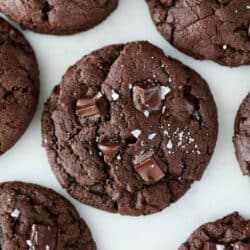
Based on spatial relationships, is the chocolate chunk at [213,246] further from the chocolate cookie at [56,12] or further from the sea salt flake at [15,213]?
the chocolate cookie at [56,12]

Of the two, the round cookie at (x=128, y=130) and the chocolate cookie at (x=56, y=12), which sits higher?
the chocolate cookie at (x=56, y=12)

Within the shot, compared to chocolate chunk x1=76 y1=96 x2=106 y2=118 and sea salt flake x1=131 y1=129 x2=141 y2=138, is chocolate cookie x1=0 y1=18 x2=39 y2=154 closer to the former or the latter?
chocolate chunk x1=76 y1=96 x2=106 y2=118

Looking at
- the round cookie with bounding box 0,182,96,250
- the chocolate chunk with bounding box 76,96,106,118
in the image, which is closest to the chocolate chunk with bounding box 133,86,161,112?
the chocolate chunk with bounding box 76,96,106,118

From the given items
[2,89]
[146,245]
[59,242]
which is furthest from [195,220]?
[2,89]

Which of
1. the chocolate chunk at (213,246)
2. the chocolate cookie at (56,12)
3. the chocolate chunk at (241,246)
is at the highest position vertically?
the chocolate cookie at (56,12)

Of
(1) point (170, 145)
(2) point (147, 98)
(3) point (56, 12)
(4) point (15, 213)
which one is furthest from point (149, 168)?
(3) point (56, 12)

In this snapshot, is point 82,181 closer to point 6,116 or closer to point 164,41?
point 6,116

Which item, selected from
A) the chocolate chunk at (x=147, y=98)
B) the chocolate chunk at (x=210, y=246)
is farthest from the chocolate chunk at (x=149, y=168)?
the chocolate chunk at (x=210, y=246)
